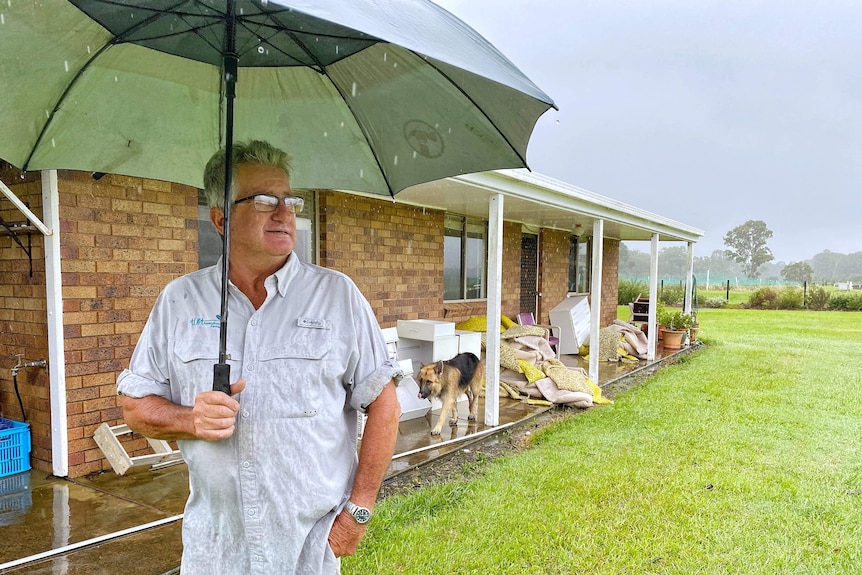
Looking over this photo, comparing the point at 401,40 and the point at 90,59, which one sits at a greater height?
the point at 90,59

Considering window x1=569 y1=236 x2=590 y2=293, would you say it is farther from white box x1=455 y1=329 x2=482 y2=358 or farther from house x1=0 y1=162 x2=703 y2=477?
house x1=0 y1=162 x2=703 y2=477

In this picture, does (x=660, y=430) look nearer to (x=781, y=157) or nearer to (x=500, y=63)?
(x=500, y=63)

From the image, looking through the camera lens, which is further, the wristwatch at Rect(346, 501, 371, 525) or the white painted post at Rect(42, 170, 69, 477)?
the white painted post at Rect(42, 170, 69, 477)

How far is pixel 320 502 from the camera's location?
1323mm

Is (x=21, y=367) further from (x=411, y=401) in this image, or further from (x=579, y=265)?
(x=579, y=265)

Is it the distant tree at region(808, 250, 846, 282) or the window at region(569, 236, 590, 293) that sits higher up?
the distant tree at region(808, 250, 846, 282)

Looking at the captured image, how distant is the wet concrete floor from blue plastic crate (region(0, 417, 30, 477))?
58 mm

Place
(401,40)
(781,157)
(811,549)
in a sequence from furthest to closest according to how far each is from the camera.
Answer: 1. (781,157)
2. (811,549)
3. (401,40)

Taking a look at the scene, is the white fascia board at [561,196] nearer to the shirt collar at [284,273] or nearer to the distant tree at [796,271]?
the shirt collar at [284,273]

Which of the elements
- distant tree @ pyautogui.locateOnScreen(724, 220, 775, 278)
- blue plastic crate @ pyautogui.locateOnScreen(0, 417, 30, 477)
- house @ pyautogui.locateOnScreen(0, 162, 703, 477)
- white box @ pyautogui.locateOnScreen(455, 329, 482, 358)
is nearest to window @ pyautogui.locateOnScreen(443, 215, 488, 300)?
white box @ pyautogui.locateOnScreen(455, 329, 482, 358)

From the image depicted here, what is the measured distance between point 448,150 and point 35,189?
3.09 m

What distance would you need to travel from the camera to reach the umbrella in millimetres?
1393

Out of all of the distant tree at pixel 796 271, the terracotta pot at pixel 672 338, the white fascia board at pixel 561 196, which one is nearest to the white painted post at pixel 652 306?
the white fascia board at pixel 561 196

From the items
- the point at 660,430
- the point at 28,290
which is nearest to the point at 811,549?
the point at 660,430
